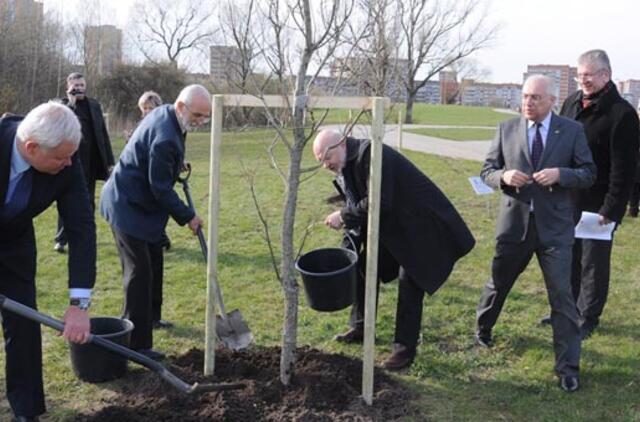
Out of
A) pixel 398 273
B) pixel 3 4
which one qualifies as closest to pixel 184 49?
pixel 3 4

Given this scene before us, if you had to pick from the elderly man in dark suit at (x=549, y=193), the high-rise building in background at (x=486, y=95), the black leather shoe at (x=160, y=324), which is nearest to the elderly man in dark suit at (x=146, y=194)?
the black leather shoe at (x=160, y=324)

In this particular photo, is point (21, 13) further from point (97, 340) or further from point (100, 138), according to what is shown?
point (97, 340)

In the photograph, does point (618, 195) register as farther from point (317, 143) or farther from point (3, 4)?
point (3, 4)

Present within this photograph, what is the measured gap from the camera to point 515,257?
13.9ft

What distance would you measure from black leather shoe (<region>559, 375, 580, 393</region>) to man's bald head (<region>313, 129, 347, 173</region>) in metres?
2.01

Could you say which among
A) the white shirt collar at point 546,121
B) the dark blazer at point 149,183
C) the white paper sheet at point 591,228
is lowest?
the white paper sheet at point 591,228

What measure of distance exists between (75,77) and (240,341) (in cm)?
407

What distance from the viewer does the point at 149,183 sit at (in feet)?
13.7

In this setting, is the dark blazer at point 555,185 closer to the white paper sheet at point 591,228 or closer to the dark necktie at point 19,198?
the white paper sheet at point 591,228

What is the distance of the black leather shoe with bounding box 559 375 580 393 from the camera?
158 inches

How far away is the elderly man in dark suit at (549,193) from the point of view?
3936mm

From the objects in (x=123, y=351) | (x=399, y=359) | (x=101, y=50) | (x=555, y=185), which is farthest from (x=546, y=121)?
(x=101, y=50)

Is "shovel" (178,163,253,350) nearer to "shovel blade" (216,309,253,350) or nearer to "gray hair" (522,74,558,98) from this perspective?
"shovel blade" (216,309,253,350)

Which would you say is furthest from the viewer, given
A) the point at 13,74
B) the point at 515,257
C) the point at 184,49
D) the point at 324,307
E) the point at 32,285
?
the point at 184,49
